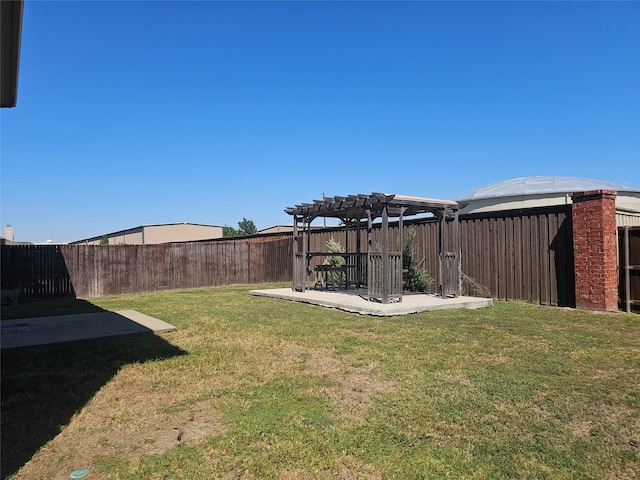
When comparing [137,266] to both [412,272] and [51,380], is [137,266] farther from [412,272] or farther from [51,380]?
[51,380]

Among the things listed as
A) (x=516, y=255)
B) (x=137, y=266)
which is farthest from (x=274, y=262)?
(x=516, y=255)

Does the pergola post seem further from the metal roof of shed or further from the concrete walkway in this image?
the metal roof of shed

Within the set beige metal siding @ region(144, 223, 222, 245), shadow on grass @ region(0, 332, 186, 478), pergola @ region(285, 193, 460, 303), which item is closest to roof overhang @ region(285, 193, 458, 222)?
pergola @ region(285, 193, 460, 303)

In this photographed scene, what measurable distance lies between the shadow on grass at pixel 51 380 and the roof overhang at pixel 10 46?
9.76 feet

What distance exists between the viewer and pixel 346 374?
4.23 m

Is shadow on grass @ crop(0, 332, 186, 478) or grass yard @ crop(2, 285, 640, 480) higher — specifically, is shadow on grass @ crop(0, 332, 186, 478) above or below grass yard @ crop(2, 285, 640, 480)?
above

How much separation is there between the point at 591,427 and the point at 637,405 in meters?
0.76

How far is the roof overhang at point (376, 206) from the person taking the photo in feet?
30.5

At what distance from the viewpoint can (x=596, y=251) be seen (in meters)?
8.37

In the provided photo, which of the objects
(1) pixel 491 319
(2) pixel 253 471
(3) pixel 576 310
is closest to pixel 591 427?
(2) pixel 253 471

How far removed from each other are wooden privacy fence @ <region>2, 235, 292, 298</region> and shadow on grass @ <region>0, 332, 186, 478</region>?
867cm

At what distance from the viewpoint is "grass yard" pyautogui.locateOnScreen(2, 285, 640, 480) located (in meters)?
2.51

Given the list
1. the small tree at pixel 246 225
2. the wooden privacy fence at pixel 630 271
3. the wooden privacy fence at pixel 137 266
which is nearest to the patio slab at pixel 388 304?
the wooden privacy fence at pixel 630 271

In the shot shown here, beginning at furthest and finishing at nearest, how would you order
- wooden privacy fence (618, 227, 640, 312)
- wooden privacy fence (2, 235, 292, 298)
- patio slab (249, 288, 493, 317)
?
wooden privacy fence (2, 235, 292, 298)
wooden privacy fence (618, 227, 640, 312)
patio slab (249, 288, 493, 317)
